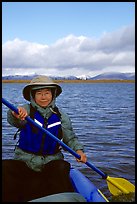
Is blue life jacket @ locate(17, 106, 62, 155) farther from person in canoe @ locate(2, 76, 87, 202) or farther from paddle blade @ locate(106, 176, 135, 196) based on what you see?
paddle blade @ locate(106, 176, 135, 196)

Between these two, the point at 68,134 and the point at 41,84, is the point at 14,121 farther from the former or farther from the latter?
the point at 68,134

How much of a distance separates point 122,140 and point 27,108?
755cm

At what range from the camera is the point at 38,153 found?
3.94 meters

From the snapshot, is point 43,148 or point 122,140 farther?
point 122,140

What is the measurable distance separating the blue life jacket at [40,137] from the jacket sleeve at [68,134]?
0.07m

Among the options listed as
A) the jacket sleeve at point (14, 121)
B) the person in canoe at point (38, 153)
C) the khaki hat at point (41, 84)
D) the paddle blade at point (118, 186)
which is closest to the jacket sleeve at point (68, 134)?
the person in canoe at point (38, 153)

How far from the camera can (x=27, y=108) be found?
13.5 feet

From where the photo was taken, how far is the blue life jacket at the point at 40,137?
3.94m

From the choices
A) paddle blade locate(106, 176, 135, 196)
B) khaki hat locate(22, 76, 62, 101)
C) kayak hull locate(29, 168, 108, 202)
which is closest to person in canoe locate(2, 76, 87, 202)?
khaki hat locate(22, 76, 62, 101)

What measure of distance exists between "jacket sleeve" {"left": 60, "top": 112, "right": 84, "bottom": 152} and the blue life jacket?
0.24 feet

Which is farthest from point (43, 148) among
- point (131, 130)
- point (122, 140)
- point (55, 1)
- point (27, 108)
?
point (131, 130)

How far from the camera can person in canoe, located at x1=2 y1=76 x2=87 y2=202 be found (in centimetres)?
378

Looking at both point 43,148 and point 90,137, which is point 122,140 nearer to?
point 90,137

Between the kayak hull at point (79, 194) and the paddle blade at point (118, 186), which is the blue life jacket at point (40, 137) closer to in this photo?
the kayak hull at point (79, 194)
